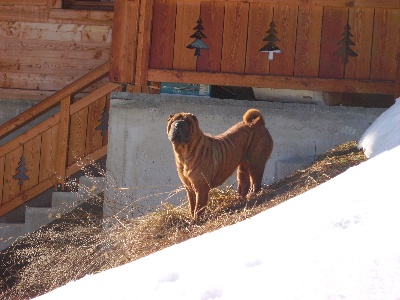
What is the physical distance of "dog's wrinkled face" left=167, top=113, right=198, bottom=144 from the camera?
313 inches

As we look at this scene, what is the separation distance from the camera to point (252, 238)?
17.0ft

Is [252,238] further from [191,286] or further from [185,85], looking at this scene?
[185,85]

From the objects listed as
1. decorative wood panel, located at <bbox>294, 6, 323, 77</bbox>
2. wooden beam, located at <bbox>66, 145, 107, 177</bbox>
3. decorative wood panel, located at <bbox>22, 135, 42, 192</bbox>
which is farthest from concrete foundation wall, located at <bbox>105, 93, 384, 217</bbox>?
decorative wood panel, located at <bbox>22, 135, 42, 192</bbox>

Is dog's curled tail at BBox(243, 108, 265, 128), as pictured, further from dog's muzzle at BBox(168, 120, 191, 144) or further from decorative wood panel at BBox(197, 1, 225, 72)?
decorative wood panel at BBox(197, 1, 225, 72)

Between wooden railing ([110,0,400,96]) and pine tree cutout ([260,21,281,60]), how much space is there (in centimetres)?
2

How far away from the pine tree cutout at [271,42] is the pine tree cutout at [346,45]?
0.66 meters

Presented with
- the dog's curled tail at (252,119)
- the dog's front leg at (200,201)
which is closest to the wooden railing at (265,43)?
the dog's curled tail at (252,119)

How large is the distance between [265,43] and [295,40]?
32 cm

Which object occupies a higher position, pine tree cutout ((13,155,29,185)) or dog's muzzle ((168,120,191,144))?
dog's muzzle ((168,120,191,144))

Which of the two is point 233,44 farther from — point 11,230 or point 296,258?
point 296,258

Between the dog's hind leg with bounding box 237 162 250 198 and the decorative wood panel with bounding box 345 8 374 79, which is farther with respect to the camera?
the decorative wood panel with bounding box 345 8 374 79

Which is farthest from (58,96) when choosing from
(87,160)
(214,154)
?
(214,154)

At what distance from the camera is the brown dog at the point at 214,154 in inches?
318

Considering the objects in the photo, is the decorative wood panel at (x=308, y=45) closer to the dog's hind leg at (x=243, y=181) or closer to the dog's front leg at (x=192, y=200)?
the dog's hind leg at (x=243, y=181)
